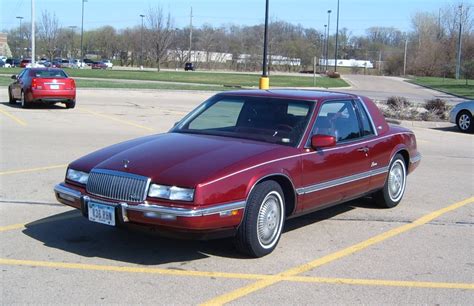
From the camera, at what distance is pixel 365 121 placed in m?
6.89

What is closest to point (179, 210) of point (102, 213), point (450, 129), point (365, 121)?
point (102, 213)

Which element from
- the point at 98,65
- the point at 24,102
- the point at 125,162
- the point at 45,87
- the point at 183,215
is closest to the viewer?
the point at 183,215

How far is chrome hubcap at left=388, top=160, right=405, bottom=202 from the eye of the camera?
7312 mm

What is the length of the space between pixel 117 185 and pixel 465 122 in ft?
48.8

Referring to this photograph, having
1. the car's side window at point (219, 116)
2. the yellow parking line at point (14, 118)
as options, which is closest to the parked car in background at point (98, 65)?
the yellow parking line at point (14, 118)

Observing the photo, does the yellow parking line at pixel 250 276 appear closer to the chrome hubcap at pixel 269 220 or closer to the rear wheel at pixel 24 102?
the chrome hubcap at pixel 269 220

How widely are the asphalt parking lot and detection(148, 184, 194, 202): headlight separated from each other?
36 centimetres

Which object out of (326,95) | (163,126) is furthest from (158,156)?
(163,126)

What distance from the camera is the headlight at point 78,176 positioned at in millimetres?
5238

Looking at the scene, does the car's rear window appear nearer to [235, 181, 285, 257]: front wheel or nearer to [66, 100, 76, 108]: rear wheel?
[66, 100, 76, 108]: rear wheel

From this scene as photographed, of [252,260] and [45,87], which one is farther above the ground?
[45,87]

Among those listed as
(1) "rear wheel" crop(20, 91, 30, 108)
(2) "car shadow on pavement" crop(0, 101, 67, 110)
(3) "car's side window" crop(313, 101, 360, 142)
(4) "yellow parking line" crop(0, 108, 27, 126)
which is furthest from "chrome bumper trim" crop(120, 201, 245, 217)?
(2) "car shadow on pavement" crop(0, 101, 67, 110)

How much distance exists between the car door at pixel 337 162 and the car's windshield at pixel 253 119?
22cm

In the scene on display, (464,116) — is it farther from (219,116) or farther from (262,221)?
(262,221)
